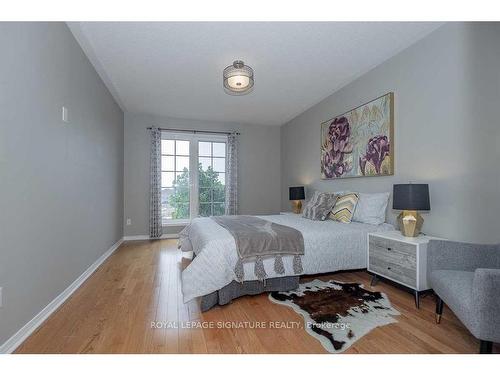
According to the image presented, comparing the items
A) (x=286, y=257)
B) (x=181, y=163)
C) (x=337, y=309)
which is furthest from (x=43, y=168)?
(x=181, y=163)

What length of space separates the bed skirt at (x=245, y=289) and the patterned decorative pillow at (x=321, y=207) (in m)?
1.19

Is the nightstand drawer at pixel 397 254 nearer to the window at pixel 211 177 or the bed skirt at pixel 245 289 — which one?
the bed skirt at pixel 245 289

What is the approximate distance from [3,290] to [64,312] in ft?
2.26

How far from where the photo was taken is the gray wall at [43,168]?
1.48 meters

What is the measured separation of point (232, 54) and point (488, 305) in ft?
9.79

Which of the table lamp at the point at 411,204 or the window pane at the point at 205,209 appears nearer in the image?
the table lamp at the point at 411,204

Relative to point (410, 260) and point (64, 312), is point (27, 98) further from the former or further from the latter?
point (410, 260)

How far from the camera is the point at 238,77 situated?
2658mm

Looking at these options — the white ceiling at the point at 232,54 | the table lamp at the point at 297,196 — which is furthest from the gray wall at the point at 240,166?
the table lamp at the point at 297,196

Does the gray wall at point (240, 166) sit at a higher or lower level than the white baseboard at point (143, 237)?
higher

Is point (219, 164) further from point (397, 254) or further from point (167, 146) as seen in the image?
point (397, 254)

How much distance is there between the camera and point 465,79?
2123mm

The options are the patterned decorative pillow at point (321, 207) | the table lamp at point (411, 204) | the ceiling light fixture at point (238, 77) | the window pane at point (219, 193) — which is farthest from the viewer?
the window pane at point (219, 193)
